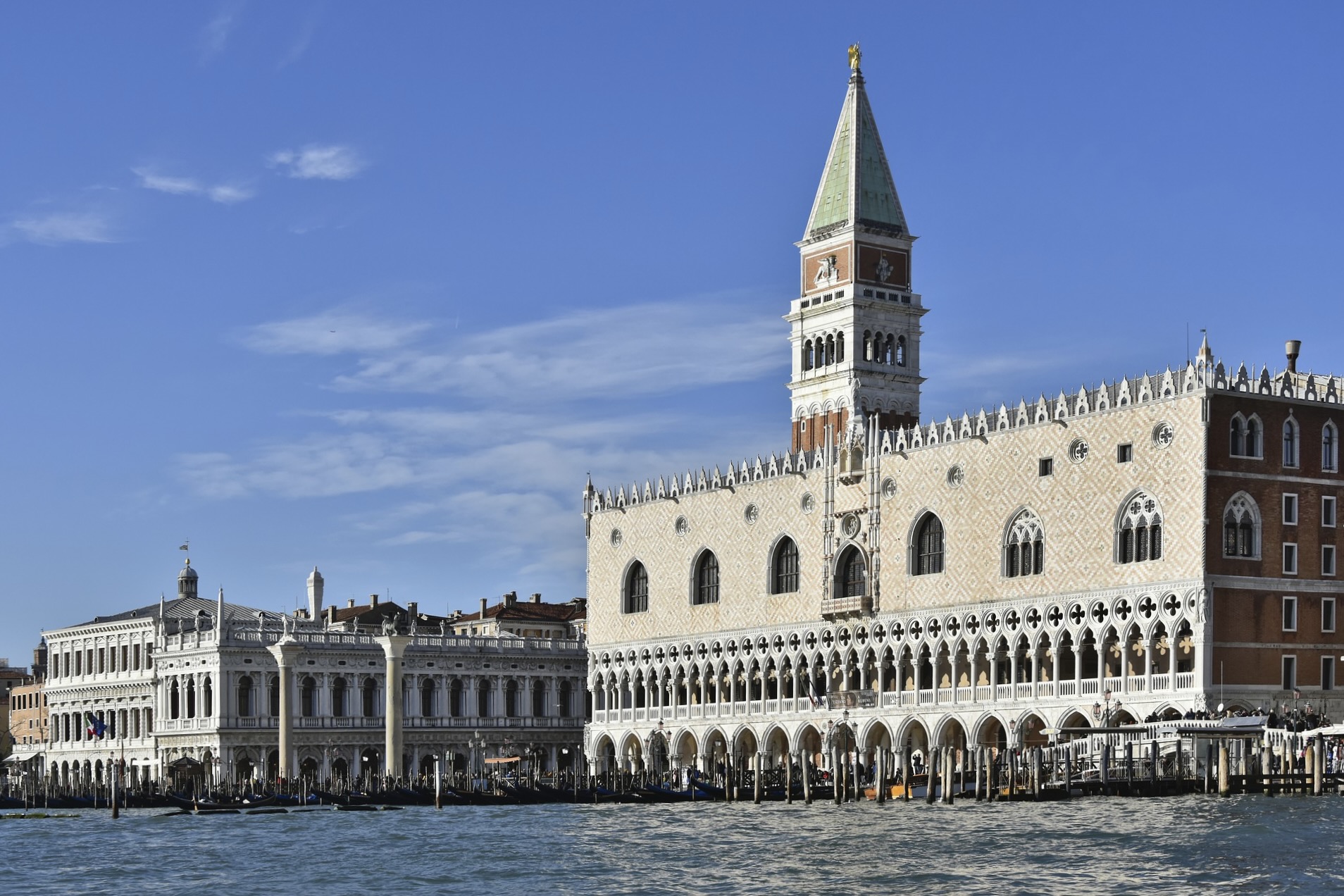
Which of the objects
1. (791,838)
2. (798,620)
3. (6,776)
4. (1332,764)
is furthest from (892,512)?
(6,776)

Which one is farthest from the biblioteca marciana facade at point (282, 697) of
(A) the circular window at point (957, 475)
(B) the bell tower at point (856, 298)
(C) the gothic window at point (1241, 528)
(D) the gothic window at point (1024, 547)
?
(C) the gothic window at point (1241, 528)

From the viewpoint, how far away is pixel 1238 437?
61.1m

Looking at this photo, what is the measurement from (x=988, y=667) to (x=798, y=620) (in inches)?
358

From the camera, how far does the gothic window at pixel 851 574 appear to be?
7338cm

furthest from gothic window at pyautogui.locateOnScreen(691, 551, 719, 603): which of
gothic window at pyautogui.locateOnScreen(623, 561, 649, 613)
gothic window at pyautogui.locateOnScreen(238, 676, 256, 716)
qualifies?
gothic window at pyautogui.locateOnScreen(238, 676, 256, 716)

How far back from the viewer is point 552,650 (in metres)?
94.1

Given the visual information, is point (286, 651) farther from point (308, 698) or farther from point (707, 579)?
point (707, 579)

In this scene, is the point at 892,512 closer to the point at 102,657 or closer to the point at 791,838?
the point at 791,838

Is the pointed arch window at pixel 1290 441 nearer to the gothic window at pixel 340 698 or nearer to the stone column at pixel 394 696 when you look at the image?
the stone column at pixel 394 696

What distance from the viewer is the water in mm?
40312

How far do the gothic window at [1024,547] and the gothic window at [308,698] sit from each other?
30.4 metres

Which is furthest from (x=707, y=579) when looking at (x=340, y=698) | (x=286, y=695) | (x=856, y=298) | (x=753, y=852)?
(x=753, y=852)

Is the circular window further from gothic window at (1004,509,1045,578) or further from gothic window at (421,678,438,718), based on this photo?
gothic window at (421,678,438,718)

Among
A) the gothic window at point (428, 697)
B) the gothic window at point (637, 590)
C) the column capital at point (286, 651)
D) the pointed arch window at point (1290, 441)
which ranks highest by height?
the pointed arch window at point (1290, 441)
